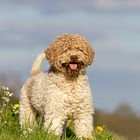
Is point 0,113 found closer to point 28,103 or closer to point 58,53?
point 28,103

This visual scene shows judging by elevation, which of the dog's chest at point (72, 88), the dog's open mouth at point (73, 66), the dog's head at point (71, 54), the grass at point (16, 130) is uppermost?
the dog's head at point (71, 54)

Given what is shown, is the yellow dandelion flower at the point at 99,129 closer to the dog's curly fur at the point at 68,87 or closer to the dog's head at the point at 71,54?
the dog's curly fur at the point at 68,87

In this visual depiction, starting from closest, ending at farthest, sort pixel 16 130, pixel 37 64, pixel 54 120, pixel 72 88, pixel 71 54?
1. pixel 71 54
2. pixel 54 120
3. pixel 72 88
4. pixel 16 130
5. pixel 37 64

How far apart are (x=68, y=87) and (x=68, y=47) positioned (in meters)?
0.80

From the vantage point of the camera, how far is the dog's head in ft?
42.3

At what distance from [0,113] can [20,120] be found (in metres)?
0.97

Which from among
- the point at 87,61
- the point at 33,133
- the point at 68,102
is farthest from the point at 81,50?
the point at 33,133

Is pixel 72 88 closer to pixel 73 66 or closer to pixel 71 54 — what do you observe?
pixel 73 66

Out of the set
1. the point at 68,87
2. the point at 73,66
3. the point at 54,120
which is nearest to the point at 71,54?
the point at 73,66

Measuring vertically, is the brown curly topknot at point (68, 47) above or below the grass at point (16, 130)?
above

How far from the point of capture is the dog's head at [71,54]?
12.9 meters

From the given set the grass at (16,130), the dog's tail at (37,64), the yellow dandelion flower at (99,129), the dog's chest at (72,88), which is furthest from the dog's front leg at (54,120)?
the dog's tail at (37,64)

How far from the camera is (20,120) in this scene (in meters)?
14.9

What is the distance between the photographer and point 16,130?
1397 centimetres
